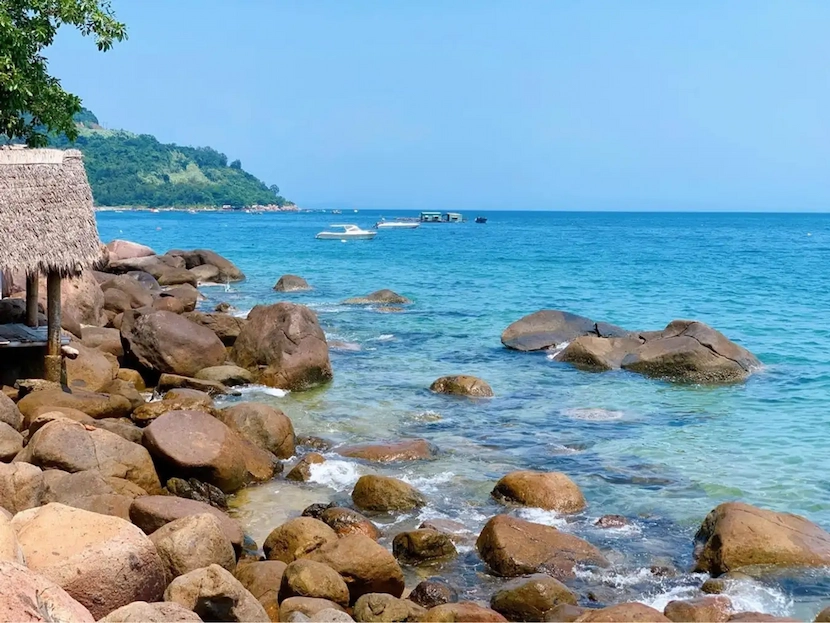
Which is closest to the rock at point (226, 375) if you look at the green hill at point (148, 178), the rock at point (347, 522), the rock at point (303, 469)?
the rock at point (303, 469)

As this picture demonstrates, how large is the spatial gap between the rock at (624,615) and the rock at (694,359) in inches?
449

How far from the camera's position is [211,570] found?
6543 millimetres

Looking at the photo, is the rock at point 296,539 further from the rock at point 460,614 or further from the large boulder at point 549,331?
the large boulder at point 549,331

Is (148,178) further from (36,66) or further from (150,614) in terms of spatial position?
(150,614)

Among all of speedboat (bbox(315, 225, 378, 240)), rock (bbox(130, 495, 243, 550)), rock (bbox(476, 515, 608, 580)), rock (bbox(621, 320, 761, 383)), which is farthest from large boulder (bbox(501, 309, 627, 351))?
speedboat (bbox(315, 225, 378, 240))

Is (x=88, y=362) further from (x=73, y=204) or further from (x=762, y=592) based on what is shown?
(x=762, y=592)

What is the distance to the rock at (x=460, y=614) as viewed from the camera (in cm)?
714

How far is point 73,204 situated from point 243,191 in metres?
187

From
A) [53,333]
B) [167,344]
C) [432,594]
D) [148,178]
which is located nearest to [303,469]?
[432,594]

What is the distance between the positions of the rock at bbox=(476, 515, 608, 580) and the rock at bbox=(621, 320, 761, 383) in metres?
9.58

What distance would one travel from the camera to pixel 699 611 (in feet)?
25.0

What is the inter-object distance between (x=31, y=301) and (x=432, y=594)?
10.3 meters

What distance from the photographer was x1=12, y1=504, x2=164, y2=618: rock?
6129 millimetres

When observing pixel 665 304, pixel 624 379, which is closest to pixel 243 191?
pixel 665 304
